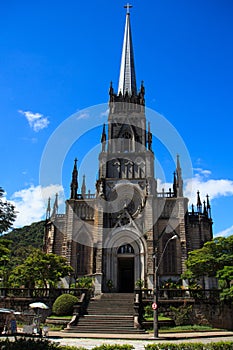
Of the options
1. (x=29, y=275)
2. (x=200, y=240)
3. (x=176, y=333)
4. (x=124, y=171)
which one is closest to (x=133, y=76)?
(x=124, y=171)

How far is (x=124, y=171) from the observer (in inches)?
1721

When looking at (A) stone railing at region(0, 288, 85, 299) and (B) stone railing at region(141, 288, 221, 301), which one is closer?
(B) stone railing at region(141, 288, 221, 301)

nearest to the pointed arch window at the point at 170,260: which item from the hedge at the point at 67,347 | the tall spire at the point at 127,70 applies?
the tall spire at the point at 127,70

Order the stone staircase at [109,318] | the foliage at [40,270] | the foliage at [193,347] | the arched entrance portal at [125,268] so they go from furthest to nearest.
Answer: the arched entrance portal at [125,268] < the foliage at [40,270] < the stone staircase at [109,318] < the foliage at [193,347]

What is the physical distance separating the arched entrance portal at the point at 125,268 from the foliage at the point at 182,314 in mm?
11980

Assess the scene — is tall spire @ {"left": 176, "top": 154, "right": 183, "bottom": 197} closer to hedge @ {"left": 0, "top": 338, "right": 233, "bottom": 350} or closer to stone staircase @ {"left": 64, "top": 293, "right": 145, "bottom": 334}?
stone staircase @ {"left": 64, "top": 293, "right": 145, "bottom": 334}

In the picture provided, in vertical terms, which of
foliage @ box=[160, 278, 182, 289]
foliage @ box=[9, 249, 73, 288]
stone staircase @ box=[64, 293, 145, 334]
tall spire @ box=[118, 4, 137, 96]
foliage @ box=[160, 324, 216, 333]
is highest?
tall spire @ box=[118, 4, 137, 96]

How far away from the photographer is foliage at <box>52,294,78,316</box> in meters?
27.4

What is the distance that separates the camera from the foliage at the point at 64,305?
27.4 metres

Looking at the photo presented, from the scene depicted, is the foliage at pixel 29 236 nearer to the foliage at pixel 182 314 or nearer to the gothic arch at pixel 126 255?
the gothic arch at pixel 126 255

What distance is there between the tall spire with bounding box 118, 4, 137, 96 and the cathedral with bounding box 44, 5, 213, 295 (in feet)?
33.3

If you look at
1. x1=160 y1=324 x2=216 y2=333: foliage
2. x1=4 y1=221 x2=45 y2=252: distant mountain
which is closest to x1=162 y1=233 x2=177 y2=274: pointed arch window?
x1=160 y1=324 x2=216 y2=333: foliage

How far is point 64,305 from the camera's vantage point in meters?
27.5

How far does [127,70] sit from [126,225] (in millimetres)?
26404
